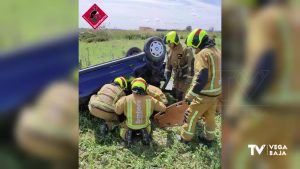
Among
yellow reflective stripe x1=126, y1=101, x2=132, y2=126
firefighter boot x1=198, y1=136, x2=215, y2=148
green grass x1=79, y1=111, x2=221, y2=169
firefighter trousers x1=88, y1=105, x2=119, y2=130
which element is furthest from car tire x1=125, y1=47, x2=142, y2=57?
firefighter boot x1=198, y1=136, x2=215, y2=148

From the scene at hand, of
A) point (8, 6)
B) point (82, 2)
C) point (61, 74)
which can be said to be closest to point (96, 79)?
point (61, 74)

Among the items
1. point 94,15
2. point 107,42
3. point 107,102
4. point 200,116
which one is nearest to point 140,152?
point 107,102

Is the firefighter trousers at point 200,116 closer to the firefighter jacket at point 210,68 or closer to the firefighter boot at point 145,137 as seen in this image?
the firefighter jacket at point 210,68

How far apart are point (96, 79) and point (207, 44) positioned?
43.8 inches

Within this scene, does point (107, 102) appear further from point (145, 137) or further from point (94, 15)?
point (94, 15)

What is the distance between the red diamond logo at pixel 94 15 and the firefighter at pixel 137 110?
678 mm

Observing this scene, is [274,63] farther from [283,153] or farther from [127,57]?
[127,57]

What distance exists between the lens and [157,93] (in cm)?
457

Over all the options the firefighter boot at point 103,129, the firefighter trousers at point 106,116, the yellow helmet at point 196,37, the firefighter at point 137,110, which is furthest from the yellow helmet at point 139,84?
the yellow helmet at point 196,37

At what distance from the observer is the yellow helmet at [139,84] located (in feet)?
14.7

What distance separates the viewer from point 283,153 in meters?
4.50

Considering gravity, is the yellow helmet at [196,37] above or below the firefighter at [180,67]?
above

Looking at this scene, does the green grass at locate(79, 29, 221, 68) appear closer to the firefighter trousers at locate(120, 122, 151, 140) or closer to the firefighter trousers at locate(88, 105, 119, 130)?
the firefighter trousers at locate(88, 105, 119, 130)

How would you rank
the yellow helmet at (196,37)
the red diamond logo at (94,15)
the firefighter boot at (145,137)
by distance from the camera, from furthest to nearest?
1. the firefighter boot at (145,137)
2. the yellow helmet at (196,37)
3. the red diamond logo at (94,15)
